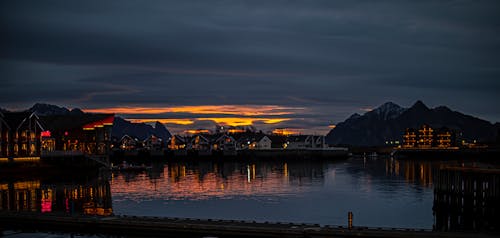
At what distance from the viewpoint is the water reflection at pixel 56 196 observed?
5559cm

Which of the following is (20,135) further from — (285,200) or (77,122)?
(285,200)

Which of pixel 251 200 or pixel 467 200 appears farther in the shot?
pixel 251 200

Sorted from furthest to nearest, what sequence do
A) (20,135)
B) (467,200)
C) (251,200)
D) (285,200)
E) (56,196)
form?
(20,135) < (56,196) < (285,200) < (251,200) < (467,200)

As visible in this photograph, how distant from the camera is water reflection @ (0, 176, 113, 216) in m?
55.6

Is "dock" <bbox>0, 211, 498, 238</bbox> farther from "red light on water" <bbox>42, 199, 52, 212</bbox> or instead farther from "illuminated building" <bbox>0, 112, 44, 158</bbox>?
"illuminated building" <bbox>0, 112, 44, 158</bbox>

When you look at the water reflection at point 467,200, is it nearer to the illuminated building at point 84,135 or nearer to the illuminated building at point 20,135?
the illuminated building at point 20,135

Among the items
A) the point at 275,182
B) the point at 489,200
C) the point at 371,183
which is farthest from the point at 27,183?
the point at 489,200

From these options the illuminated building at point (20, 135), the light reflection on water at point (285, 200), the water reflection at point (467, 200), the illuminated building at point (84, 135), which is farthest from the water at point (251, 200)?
the illuminated building at point (84, 135)

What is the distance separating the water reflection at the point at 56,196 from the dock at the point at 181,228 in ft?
23.4

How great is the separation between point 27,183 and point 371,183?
162ft

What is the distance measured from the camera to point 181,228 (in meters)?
34.6

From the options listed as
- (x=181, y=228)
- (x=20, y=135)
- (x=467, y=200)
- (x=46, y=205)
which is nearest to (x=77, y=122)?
(x=20, y=135)

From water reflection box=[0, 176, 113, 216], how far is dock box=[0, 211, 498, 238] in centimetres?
714

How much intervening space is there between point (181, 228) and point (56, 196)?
3575 centimetres
